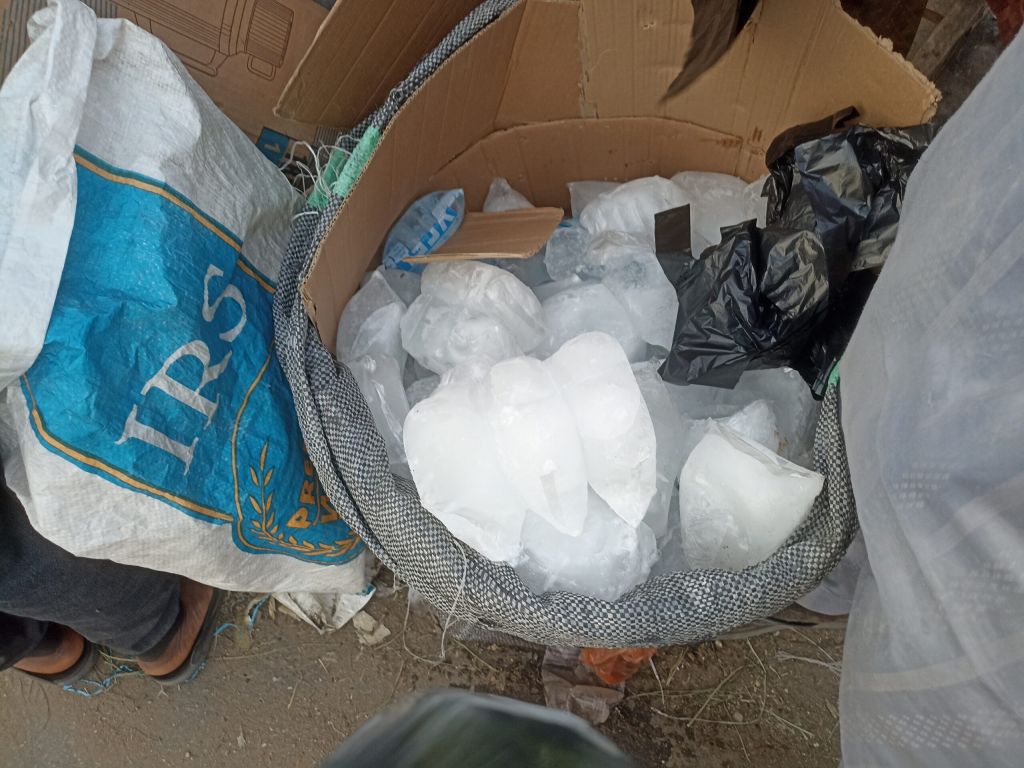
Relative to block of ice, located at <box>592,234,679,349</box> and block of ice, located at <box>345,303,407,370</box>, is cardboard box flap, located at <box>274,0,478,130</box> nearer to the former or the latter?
block of ice, located at <box>345,303,407,370</box>

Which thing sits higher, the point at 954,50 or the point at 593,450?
the point at 954,50

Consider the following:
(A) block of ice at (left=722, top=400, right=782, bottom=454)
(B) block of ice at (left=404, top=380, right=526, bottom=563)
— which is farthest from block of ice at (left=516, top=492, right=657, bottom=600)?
(A) block of ice at (left=722, top=400, right=782, bottom=454)

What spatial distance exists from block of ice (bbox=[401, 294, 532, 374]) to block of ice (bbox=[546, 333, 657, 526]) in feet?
0.47

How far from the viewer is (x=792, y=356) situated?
868mm

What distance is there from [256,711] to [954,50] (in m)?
1.70

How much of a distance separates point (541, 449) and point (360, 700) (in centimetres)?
74

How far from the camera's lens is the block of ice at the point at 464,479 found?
28.2 inches

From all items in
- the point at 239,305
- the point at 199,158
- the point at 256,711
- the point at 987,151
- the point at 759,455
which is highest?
the point at 987,151

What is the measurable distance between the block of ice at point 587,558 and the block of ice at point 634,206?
0.46 meters

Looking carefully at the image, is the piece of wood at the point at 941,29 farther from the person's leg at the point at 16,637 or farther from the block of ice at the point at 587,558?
the person's leg at the point at 16,637

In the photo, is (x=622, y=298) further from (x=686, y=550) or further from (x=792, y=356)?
(x=686, y=550)

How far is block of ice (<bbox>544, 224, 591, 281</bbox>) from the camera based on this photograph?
3.37ft

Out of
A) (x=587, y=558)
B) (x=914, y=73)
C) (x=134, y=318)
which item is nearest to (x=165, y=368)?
(x=134, y=318)

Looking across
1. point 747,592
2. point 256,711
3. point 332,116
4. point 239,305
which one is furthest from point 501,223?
point 256,711
